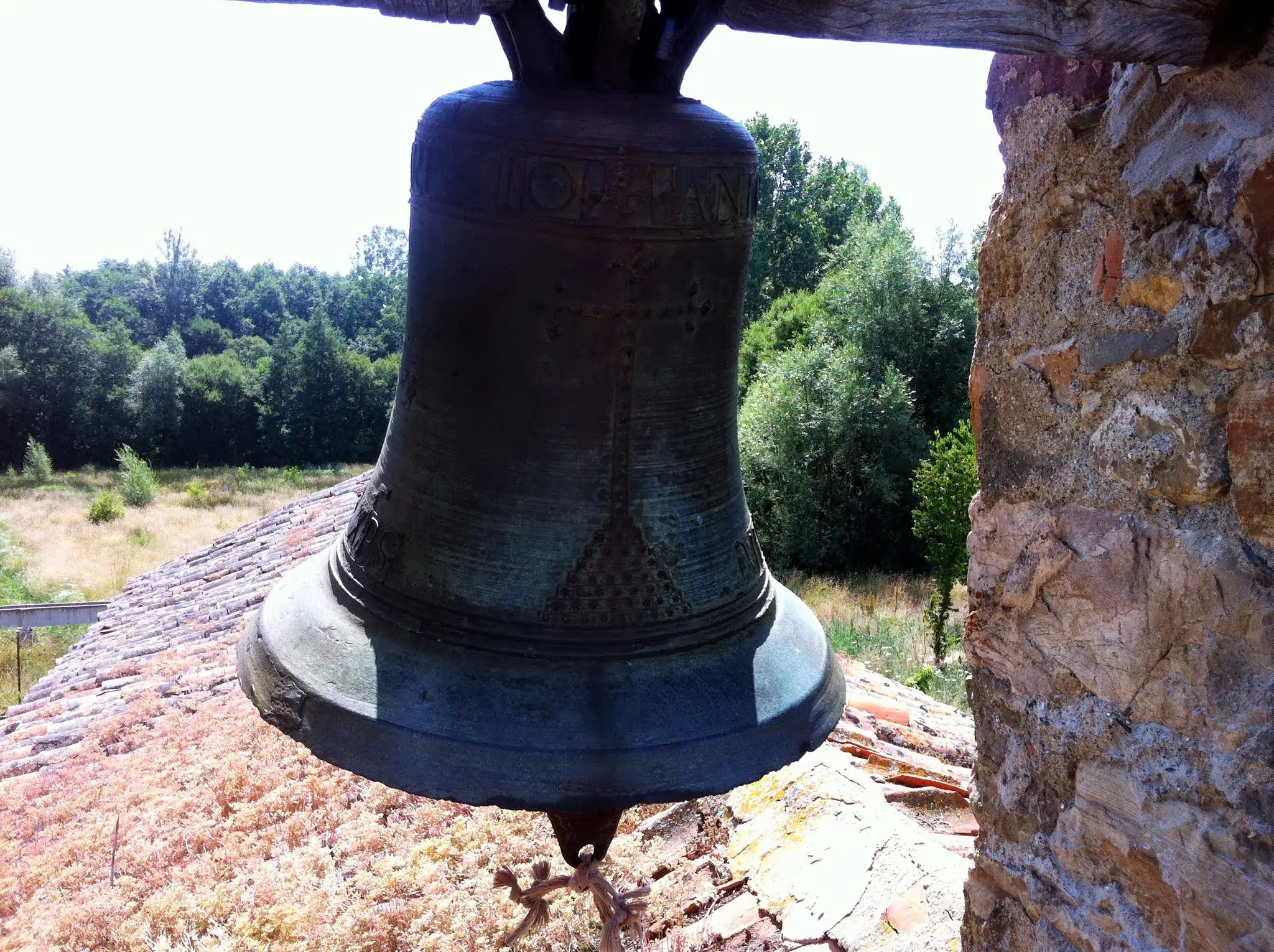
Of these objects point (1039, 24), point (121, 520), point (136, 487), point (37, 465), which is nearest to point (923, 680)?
point (1039, 24)

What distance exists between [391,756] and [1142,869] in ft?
3.83

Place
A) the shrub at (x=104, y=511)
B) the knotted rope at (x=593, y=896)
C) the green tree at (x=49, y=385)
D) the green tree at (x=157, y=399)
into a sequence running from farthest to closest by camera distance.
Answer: the green tree at (x=157, y=399), the green tree at (x=49, y=385), the shrub at (x=104, y=511), the knotted rope at (x=593, y=896)

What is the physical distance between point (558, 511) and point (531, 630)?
180 mm

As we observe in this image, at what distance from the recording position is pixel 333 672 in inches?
58.4

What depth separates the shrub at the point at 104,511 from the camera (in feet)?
74.8

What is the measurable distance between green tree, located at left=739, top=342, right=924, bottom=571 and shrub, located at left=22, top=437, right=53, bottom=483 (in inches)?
856

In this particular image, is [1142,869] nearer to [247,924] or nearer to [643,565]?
[643,565]

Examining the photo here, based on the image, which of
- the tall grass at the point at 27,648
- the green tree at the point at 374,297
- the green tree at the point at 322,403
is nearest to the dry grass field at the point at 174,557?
the tall grass at the point at 27,648

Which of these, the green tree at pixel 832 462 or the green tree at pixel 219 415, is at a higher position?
the green tree at pixel 832 462

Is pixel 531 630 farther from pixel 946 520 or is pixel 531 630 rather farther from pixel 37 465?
pixel 37 465

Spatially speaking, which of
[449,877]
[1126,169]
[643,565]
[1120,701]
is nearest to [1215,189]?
[1126,169]

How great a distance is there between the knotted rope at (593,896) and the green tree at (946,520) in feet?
33.4

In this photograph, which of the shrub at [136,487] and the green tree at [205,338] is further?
the green tree at [205,338]

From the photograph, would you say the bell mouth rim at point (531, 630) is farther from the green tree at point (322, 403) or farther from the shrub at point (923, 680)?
the green tree at point (322, 403)
